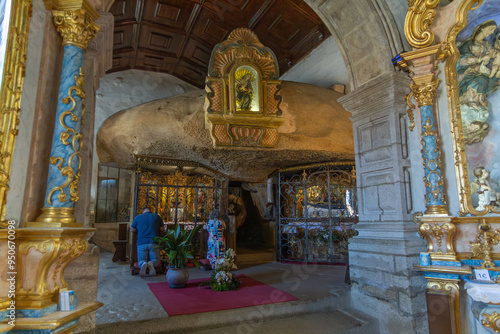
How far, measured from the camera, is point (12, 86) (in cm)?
201

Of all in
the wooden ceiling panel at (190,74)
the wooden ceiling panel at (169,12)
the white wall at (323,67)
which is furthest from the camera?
the wooden ceiling panel at (190,74)

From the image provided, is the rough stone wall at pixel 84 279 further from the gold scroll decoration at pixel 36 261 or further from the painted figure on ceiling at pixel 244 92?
the painted figure on ceiling at pixel 244 92

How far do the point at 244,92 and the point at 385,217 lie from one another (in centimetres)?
464

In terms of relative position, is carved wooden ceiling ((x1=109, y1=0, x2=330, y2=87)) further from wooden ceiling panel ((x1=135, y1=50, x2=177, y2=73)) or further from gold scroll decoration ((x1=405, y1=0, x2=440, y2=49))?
gold scroll decoration ((x1=405, y1=0, x2=440, y2=49))

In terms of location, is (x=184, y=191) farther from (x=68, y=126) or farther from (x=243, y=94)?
(x=68, y=126)

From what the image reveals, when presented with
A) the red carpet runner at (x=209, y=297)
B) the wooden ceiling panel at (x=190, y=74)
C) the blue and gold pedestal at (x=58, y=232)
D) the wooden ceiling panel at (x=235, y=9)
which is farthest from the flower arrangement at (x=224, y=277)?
the wooden ceiling panel at (x=190, y=74)

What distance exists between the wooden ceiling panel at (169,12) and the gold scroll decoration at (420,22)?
16.0ft

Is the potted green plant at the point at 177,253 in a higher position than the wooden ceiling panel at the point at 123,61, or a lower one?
lower

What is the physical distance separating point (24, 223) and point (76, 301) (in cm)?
67

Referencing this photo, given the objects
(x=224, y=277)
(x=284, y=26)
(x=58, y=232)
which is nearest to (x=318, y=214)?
(x=224, y=277)

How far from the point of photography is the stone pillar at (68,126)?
2.15 metres

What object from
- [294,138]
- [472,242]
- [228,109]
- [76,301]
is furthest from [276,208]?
[76,301]

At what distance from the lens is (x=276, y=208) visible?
9.64 m

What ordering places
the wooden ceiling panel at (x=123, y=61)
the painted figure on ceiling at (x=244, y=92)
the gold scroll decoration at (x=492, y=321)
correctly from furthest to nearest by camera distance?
the wooden ceiling panel at (x=123, y=61) → the painted figure on ceiling at (x=244, y=92) → the gold scroll decoration at (x=492, y=321)
